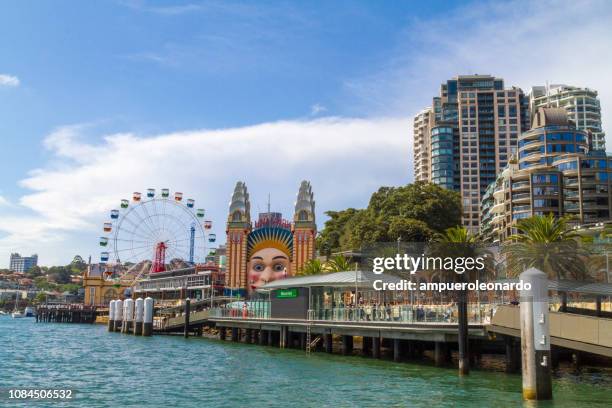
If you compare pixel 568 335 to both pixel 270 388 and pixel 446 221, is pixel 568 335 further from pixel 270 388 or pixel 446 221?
pixel 446 221

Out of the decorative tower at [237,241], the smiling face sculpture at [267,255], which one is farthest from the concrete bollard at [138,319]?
the smiling face sculpture at [267,255]

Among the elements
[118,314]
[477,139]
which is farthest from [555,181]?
[477,139]

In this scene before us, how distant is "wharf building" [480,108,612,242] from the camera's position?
10919 cm

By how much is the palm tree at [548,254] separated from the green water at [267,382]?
9816 mm

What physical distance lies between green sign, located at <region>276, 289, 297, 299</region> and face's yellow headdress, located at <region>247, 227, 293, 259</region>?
169 feet

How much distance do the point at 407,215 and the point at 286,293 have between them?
3544 centimetres

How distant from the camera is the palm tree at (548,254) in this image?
154 feet

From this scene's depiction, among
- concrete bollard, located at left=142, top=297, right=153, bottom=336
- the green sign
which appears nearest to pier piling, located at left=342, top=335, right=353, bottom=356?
the green sign

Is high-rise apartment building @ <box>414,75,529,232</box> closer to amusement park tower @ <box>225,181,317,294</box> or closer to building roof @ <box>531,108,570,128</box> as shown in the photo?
building roof @ <box>531,108,570,128</box>

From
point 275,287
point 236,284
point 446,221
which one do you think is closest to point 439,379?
point 275,287

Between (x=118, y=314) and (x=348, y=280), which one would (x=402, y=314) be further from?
(x=118, y=314)

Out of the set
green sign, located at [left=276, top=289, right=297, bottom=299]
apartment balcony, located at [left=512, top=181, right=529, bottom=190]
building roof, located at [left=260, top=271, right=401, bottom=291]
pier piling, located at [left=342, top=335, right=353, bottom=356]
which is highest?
apartment balcony, located at [left=512, top=181, right=529, bottom=190]

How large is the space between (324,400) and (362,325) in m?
17.4

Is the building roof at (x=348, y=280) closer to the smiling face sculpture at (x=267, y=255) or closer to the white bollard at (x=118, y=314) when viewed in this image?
the white bollard at (x=118, y=314)
